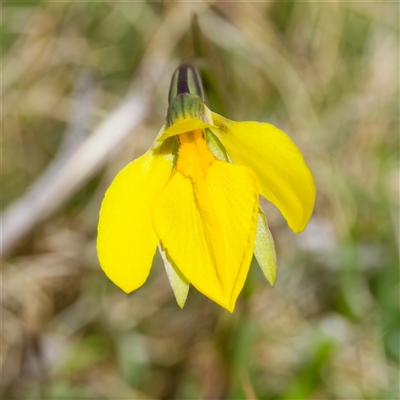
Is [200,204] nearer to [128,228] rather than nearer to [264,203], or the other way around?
[128,228]

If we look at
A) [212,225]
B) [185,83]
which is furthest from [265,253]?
[185,83]

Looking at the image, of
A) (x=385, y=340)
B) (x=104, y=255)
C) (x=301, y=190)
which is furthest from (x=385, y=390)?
(x=104, y=255)

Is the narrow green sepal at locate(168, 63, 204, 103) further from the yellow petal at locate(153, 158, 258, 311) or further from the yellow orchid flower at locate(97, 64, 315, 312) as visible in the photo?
the yellow petal at locate(153, 158, 258, 311)

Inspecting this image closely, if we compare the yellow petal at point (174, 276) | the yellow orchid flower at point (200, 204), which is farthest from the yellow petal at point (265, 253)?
the yellow petal at point (174, 276)

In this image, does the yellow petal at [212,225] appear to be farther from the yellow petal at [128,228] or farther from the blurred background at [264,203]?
the blurred background at [264,203]

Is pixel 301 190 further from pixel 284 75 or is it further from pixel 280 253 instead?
pixel 284 75

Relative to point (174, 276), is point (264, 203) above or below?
below
